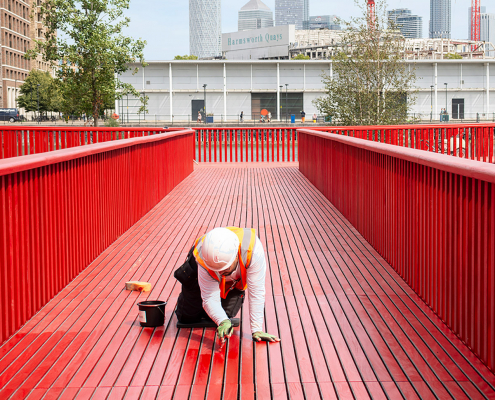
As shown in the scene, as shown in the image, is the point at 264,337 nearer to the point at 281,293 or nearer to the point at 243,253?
the point at 243,253

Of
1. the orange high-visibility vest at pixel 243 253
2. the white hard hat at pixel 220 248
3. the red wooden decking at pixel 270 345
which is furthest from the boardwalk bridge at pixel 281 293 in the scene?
the white hard hat at pixel 220 248

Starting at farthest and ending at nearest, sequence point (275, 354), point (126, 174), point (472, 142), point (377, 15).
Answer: point (377, 15) < point (472, 142) < point (126, 174) < point (275, 354)

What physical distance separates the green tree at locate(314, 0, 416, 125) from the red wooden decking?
54.7 ft

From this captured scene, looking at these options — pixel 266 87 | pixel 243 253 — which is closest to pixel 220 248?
pixel 243 253

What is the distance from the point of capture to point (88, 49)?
28672 mm

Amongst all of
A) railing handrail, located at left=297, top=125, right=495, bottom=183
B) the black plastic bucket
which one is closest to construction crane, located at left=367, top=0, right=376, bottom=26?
railing handrail, located at left=297, top=125, right=495, bottom=183

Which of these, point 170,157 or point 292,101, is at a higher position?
point 292,101

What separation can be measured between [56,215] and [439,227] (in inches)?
127

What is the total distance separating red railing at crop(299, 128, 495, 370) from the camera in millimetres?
3338

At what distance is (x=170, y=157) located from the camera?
1224 centimetres

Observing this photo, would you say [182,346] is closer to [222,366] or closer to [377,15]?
[222,366]

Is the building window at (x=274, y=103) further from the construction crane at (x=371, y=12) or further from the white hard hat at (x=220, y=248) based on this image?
the white hard hat at (x=220, y=248)

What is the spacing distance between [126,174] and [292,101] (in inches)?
2509

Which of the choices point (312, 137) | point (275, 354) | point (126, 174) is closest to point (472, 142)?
point (312, 137)
